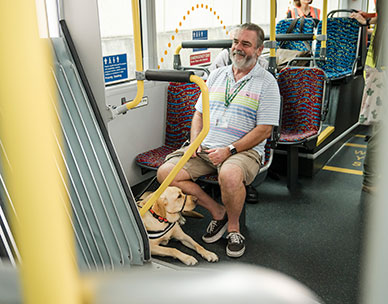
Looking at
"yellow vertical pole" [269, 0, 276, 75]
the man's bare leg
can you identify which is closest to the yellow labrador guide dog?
the man's bare leg

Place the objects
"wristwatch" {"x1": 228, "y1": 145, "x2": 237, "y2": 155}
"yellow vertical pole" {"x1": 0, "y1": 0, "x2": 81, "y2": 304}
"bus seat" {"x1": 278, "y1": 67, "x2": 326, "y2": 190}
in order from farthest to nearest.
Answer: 1. "bus seat" {"x1": 278, "y1": 67, "x2": 326, "y2": 190}
2. "wristwatch" {"x1": 228, "y1": 145, "x2": 237, "y2": 155}
3. "yellow vertical pole" {"x1": 0, "y1": 0, "x2": 81, "y2": 304}

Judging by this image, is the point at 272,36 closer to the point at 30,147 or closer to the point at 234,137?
the point at 234,137

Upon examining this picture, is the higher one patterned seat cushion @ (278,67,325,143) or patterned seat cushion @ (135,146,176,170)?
patterned seat cushion @ (278,67,325,143)

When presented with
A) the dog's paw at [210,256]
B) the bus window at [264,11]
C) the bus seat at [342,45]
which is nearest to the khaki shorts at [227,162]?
the dog's paw at [210,256]

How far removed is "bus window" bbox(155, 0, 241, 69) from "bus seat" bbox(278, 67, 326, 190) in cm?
117

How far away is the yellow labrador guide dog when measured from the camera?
3082 mm

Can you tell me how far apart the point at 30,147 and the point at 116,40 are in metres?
4.05

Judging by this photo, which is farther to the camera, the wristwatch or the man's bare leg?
the wristwatch

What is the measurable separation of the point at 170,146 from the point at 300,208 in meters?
1.41

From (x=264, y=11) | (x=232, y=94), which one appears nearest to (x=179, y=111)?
(x=232, y=94)

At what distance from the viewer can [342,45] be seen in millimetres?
6117

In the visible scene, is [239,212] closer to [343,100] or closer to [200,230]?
[200,230]

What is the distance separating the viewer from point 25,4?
0.58 ft

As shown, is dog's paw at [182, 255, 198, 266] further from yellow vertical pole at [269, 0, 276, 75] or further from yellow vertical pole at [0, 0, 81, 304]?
yellow vertical pole at [0, 0, 81, 304]
